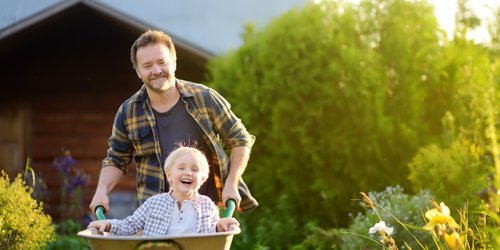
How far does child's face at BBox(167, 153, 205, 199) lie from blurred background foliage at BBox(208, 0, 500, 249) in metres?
3.93

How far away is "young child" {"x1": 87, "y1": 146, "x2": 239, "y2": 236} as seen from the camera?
4.06 metres

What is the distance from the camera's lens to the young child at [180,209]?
4.06 metres

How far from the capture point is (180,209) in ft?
13.6

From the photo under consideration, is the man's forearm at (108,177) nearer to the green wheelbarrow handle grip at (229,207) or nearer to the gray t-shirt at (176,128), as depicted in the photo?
the gray t-shirt at (176,128)

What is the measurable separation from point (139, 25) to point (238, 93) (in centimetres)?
169

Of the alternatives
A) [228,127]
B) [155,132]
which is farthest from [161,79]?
[228,127]

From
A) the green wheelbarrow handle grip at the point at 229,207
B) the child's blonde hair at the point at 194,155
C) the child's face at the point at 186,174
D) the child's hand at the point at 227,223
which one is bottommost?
the child's hand at the point at 227,223

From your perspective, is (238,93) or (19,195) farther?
(238,93)

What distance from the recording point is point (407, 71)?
8.63 m

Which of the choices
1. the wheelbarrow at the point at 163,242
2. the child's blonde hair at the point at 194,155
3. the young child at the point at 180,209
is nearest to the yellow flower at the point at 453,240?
the wheelbarrow at the point at 163,242

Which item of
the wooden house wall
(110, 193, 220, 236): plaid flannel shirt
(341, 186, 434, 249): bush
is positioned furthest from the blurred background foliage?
(110, 193, 220, 236): plaid flannel shirt

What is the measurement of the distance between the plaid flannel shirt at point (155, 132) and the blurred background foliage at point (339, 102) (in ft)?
11.1

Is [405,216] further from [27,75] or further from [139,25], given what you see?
[27,75]

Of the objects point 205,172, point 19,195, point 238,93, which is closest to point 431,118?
point 238,93
